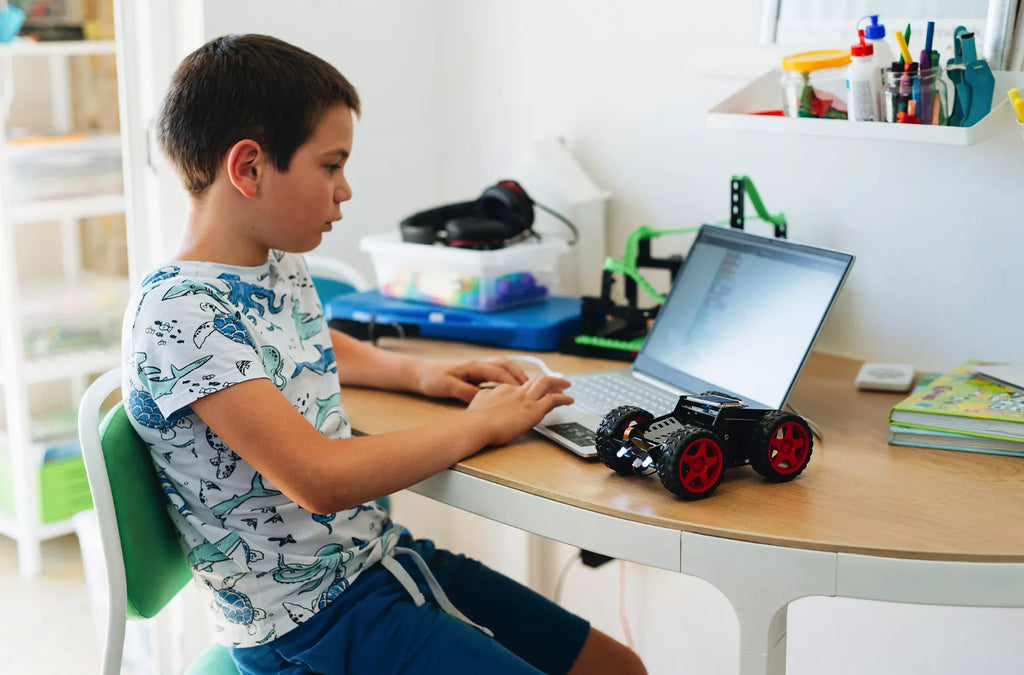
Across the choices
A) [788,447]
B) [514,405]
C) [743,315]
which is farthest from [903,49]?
[514,405]

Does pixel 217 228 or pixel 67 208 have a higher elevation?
pixel 217 228

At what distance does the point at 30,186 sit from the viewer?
2451mm

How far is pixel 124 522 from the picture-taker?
3.82ft

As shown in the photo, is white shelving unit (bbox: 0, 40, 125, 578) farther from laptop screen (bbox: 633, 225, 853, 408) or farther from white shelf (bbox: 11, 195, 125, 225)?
laptop screen (bbox: 633, 225, 853, 408)

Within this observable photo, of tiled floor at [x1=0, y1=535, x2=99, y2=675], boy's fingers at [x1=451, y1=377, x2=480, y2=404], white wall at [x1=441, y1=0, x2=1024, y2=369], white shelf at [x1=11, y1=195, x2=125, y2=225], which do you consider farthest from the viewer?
white shelf at [x1=11, y1=195, x2=125, y2=225]

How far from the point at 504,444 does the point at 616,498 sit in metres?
0.20

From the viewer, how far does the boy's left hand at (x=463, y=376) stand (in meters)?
1.41

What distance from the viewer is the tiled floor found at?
2182 millimetres

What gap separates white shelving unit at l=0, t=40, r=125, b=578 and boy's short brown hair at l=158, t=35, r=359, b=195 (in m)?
1.30

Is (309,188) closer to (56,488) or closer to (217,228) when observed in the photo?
(217,228)

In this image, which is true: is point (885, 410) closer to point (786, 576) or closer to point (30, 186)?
point (786, 576)

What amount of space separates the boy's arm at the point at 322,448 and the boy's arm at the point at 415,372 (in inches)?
7.4

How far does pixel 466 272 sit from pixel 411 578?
60 cm

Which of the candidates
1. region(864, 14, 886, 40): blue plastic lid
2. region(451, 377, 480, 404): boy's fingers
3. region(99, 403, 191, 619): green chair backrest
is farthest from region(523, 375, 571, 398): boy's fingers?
region(864, 14, 886, 40): blue plastic lid
